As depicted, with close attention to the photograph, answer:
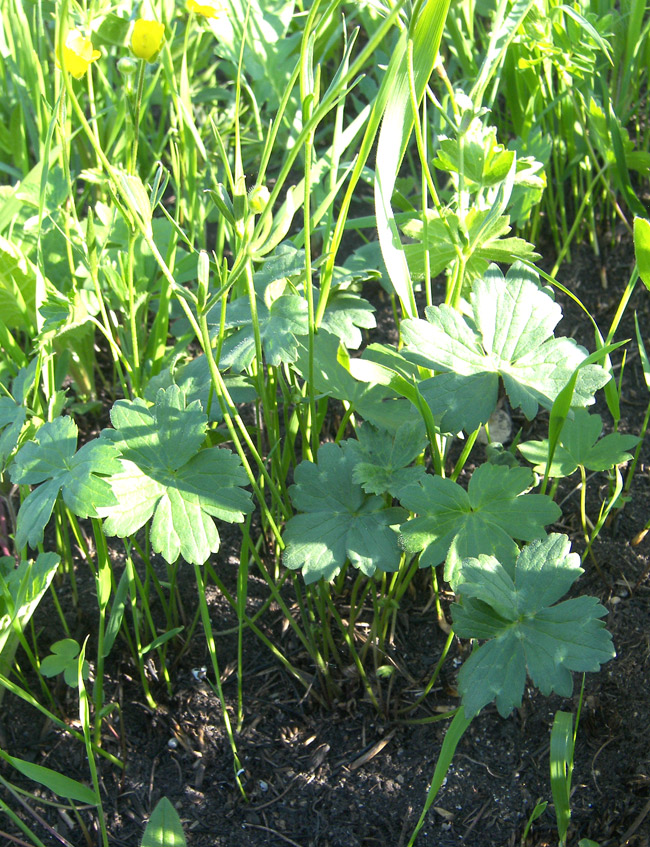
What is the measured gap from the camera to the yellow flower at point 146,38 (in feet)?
2.99

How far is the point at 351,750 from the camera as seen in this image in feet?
3.98

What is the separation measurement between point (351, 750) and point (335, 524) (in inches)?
15.3

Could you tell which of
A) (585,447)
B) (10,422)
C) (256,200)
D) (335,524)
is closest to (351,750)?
(335,524)

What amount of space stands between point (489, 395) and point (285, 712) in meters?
0.63

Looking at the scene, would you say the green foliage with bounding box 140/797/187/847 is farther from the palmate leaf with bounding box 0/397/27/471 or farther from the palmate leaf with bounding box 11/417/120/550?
the palmate leaf with bounding box 0/397/27/471

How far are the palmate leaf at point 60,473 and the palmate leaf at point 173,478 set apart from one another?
0.12ft

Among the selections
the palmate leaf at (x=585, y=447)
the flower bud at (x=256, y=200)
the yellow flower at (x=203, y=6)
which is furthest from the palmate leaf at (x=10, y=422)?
the palmate leaf at (x=585, y=447)

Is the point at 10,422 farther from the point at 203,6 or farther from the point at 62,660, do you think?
the point at 203,6

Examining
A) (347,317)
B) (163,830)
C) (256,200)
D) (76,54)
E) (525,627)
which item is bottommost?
(163,830)

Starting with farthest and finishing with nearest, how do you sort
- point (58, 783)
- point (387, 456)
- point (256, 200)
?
point (387, 456), point (58, 783), point (256, 200)

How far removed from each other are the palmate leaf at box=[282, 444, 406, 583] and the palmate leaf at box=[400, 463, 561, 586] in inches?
2.0

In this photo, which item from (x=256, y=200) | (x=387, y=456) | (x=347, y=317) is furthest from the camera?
(x=347, y=317)

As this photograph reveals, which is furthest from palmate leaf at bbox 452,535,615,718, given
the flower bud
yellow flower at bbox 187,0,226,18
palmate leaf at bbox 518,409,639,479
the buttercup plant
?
yellow flower at bbox 187,0,226,18

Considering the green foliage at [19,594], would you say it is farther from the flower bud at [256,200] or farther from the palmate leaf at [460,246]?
the palmate leaf at [460,246]
